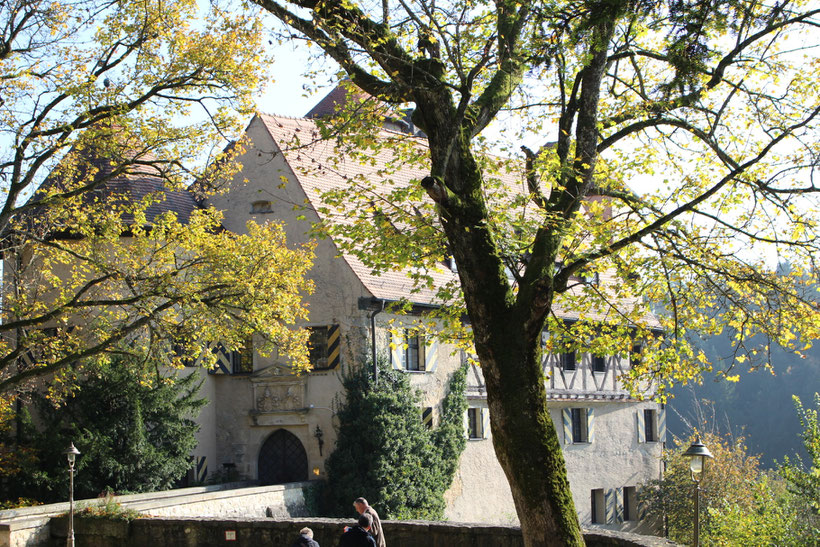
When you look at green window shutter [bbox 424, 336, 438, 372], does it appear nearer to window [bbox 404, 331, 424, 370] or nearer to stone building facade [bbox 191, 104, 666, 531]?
stone building facade [bbox 191, 104, 666, 531]

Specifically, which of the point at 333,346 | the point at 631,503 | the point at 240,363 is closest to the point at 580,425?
the point at 631,503

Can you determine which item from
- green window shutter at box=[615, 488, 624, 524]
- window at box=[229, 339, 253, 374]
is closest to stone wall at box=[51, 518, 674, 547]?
window at box=[229, 339, 253, 374]

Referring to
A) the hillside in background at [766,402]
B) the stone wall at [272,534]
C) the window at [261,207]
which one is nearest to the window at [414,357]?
the window at [261,207]

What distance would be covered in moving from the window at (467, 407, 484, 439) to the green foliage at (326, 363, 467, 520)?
2.19m

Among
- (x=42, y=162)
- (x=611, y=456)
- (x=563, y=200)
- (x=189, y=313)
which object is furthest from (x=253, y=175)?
(x=563, y=200)

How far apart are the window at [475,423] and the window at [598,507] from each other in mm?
6031

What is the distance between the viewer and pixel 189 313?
48.9 ft

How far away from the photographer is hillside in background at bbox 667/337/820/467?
217 ft

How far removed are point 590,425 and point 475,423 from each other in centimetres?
544

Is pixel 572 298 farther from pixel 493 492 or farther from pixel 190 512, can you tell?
pixel 493 492

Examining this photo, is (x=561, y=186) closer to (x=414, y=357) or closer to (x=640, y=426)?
(x=414, y=357)

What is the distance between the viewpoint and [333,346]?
21391mm

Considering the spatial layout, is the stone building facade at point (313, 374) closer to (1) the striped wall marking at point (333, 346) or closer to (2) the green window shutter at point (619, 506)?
(1) the striped wall marking at point (333, 346)

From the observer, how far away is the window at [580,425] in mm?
27453
